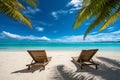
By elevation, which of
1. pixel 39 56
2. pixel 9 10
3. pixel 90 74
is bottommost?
pixel 90 74

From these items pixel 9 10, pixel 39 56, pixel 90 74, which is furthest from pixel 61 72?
pixel 9 10

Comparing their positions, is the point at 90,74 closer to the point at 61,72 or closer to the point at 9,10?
the point at 61,72

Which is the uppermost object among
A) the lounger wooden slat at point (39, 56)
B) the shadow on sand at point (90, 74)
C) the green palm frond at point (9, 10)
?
the green palm frond at point (9, 10)

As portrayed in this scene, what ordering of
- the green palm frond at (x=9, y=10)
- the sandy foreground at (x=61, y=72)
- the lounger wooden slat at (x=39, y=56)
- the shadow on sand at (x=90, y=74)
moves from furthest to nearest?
the lounger wooden slat at (x=39, y=56) → the sandy foreground at (x=61, y=72) → the shadow on sand at (x=90, y=74) → the green palm frond at (x=9, y=10)

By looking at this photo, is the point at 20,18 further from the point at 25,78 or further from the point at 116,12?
the point at 116,12

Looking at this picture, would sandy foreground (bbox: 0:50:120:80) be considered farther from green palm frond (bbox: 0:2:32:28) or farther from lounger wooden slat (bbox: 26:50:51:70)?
green palm frond (bbox: 0:2:32:28)

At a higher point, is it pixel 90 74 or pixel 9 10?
pixel 9 10

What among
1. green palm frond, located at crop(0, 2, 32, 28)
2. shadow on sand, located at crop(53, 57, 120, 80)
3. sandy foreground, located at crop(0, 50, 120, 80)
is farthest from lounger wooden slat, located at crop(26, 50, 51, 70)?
green palm frond, located at crop(0, 2, 32, 28)

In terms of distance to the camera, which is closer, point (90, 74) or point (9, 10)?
point (9, 10)

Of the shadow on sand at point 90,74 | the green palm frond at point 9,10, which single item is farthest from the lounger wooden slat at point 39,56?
the green palm frond at point 9,10

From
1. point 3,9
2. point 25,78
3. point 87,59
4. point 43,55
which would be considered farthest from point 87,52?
point 3,9

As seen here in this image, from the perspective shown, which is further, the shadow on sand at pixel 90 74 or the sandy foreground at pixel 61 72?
the sandy foreground at pixel 61 72

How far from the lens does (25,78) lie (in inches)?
187

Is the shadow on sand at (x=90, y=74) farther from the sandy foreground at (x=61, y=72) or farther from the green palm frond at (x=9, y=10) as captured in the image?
the green palm frond at (x=9, y=10)
